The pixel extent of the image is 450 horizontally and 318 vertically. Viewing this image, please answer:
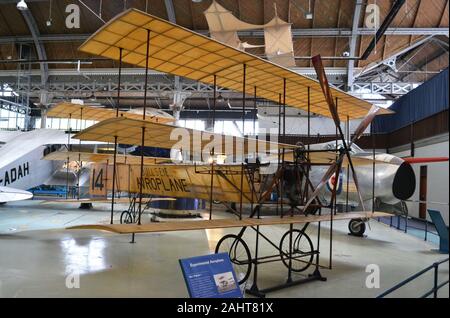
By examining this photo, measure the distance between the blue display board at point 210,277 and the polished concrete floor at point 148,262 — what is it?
4.10 feet

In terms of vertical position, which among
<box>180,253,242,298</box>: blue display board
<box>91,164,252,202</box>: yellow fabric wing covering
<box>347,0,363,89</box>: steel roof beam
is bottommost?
<box>180,253,242,298</box>: blue display board

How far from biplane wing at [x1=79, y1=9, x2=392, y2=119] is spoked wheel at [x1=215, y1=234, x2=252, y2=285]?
2301 mm

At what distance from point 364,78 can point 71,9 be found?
15977 mm

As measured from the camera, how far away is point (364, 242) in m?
9.26

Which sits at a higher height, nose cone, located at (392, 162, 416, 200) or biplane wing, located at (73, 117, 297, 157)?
biplane wing, located at (73, 117, 297, 157)

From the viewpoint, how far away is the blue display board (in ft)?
11.2

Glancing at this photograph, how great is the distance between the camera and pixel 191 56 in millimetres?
4797

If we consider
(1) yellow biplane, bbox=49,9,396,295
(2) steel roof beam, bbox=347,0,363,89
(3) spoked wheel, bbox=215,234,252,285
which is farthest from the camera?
(2) steel roof beam, bbox=347,0,363,89

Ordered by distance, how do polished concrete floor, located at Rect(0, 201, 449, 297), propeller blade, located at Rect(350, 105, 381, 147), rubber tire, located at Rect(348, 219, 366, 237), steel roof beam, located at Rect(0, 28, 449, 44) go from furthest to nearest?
steel roof beam, located at Rect(0, 28, 449, 44)
rubber tire, located at Rect(348, 219, 366, 237)
propeller blade, located at Rect(350, 105, 381, 147)
polished concrete floor, located at Rect(0, 201, 449, 297)

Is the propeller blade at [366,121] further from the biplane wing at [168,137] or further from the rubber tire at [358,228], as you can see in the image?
the rubber tire at [358,228]

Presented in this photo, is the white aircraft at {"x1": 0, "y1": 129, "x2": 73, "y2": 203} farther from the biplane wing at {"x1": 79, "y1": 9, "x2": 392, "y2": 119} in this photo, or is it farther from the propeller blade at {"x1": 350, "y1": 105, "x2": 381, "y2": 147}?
the propeller blade at {"x1": 350, "y1": 105, "x2": 381, "y2": 147}

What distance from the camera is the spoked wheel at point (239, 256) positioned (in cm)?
504

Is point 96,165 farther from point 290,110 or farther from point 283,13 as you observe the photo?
point 290,110

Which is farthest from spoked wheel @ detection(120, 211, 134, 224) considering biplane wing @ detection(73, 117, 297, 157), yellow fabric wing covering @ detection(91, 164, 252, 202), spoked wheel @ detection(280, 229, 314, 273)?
biplane wing @ detection(73, 117, 297, 157)
